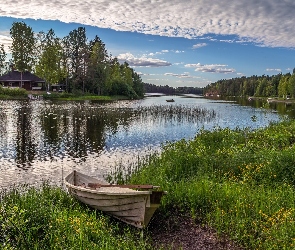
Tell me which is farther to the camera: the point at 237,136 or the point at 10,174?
the point at 237,136

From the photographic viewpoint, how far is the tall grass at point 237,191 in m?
8.77

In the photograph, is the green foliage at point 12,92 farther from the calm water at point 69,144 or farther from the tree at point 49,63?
the calm water at point 69,144

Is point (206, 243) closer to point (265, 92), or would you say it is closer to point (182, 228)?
point (182, 228)

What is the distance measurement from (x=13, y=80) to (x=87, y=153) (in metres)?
79.4

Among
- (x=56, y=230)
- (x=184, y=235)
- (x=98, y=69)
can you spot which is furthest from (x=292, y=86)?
(x=56, y=230)

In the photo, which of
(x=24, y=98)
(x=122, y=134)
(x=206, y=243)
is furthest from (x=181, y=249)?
(x=24, y=98)

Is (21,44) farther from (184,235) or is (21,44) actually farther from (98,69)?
(184,235)

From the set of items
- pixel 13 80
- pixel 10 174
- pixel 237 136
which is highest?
pixel 13 80

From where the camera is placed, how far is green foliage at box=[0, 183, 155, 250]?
7.99 meters

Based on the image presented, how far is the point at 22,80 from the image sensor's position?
9075cm

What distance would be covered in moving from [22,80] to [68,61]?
626 inches

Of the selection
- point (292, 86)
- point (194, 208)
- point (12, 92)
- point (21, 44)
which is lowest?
point (194, 208)

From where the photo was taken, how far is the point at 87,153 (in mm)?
22250

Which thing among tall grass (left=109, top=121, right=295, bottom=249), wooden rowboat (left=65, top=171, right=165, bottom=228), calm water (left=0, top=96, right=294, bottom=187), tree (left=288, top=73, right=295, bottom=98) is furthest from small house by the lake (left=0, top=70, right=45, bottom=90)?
tree (left=288, top=73, right=295, bottom=98)
